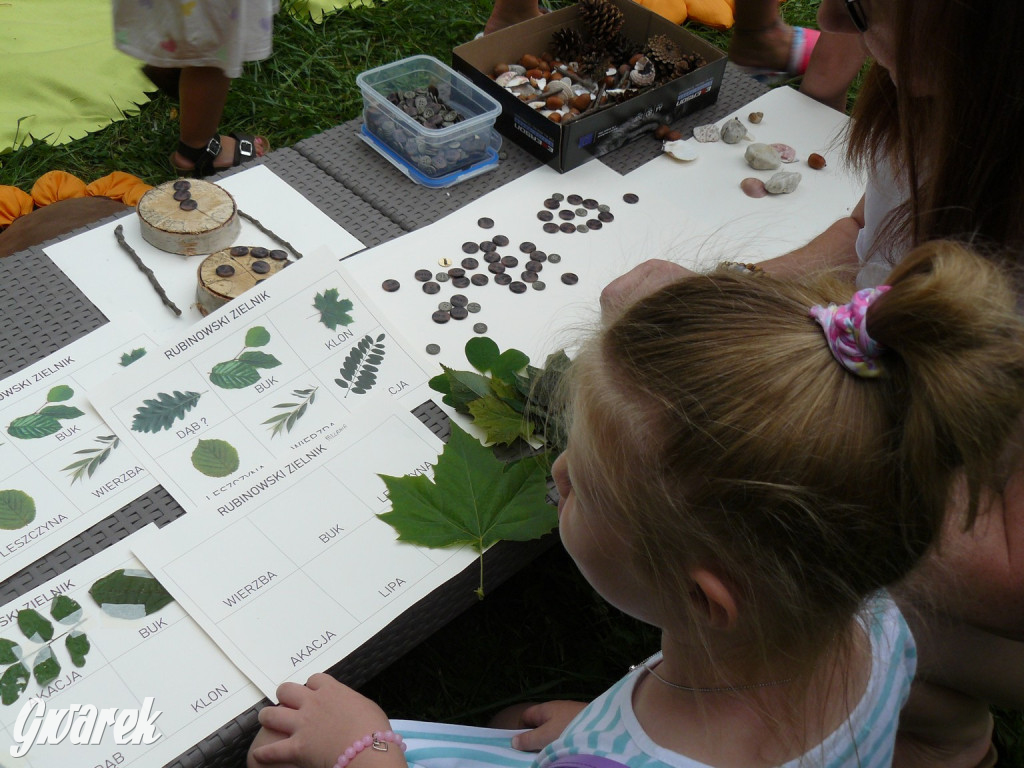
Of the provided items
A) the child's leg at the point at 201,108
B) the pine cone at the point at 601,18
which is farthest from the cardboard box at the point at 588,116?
the child's leg at the point at 201,108

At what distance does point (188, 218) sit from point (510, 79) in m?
0.66

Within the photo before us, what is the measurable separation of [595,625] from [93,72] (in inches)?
72.2

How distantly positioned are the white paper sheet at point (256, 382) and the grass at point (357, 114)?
0.49m

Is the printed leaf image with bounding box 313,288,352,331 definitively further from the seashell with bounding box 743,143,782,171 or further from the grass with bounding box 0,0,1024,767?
the seashell with bounding box 743,143,782,171

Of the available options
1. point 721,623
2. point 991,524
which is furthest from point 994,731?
point 721,623

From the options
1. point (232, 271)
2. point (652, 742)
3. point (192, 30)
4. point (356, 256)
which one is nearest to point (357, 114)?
point (192, 30)

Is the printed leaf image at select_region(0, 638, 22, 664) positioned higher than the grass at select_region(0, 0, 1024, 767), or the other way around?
the printed leaf image at select_region(0, 638, 22, 664)

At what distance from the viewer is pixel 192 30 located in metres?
1.73

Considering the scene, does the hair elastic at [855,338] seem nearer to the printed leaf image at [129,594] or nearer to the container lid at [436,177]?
the printed leaf image at [129,594]

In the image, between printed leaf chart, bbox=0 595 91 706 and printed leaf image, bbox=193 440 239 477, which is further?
printed leaf image, bbox=193 440 239 477

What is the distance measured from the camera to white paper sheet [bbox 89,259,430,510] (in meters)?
1.04

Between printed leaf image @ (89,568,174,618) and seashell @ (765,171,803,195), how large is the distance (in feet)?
3.81

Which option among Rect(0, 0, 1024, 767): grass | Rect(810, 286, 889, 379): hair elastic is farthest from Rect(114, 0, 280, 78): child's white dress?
Rect(810, 286, 889, 379): hair elastic

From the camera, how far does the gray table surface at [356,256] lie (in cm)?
93
